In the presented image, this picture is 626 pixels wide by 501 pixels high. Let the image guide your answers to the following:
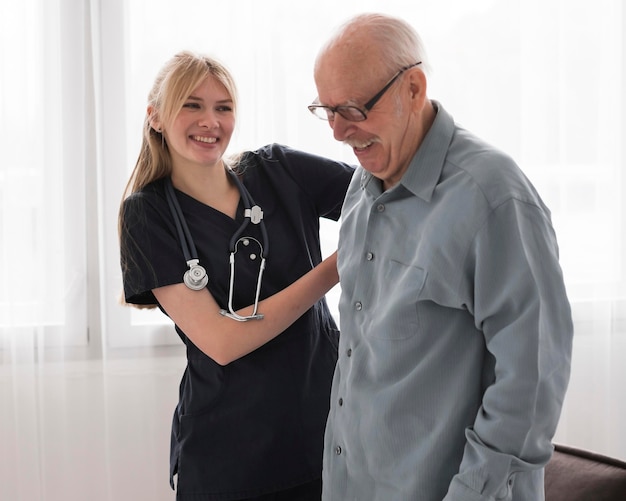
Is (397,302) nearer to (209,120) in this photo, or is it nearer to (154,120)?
(209,120)

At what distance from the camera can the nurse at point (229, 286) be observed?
5.70ft

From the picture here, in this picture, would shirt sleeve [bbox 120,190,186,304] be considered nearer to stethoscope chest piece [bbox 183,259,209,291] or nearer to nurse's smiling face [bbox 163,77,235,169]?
stethoscope chest piece [bbox 183,259,209,291]

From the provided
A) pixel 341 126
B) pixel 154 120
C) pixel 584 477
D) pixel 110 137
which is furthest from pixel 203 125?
→ pixel 584 477

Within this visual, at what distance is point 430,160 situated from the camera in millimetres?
1316

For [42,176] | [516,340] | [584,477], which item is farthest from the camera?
Answer: [42,176]

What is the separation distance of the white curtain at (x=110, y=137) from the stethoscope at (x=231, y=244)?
73 centimetres

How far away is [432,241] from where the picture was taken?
126 cm

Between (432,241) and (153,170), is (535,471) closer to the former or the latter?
(432,241)

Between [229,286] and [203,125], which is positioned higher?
[203,125]

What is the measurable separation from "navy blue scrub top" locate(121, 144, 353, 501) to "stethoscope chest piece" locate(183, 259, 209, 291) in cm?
2

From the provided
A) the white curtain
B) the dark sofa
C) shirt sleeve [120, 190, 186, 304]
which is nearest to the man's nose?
shirt sleeve [120, 190, 186, 304]

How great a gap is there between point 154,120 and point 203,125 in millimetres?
139

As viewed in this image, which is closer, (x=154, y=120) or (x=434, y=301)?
(x=434, y=301)

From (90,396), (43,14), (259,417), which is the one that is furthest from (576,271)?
(43,14)
